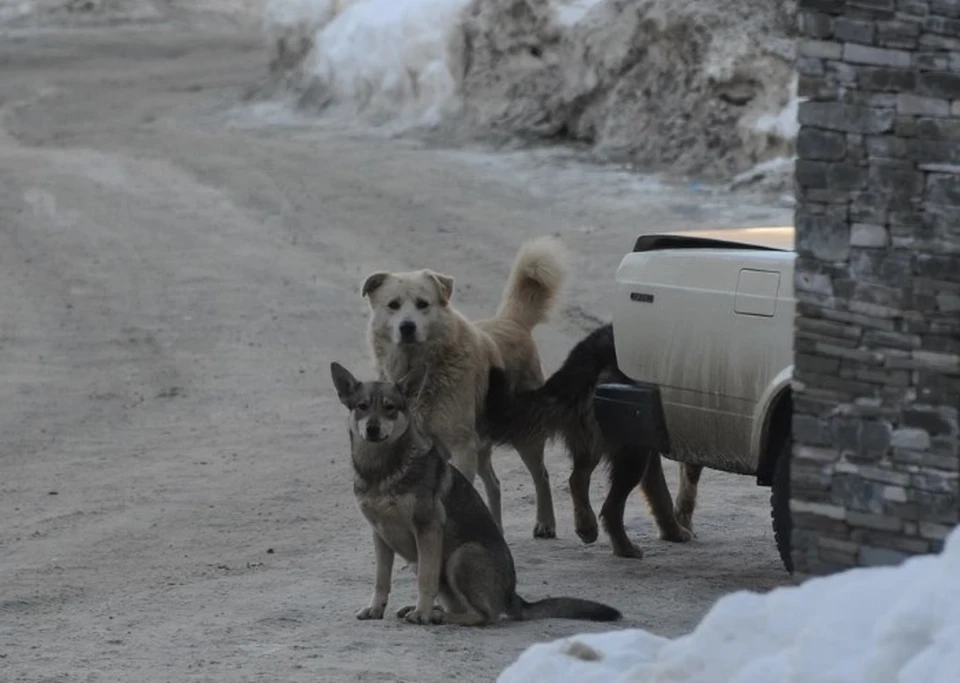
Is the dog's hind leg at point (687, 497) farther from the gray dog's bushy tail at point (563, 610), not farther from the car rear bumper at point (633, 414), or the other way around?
the gray dog's bushy tail at point (563, 610)

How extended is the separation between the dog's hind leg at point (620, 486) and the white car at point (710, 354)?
1.27 ft

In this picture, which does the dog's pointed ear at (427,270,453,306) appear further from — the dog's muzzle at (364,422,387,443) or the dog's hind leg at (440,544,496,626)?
the dog's hind leg at (440,544,496,626)

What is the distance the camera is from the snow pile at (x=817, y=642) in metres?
5.12

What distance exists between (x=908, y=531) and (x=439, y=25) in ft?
68.0

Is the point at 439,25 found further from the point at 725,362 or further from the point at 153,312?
the point at 725,362

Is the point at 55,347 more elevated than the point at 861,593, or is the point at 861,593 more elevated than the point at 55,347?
the point at 861,593

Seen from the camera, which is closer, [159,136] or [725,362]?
[725,362]

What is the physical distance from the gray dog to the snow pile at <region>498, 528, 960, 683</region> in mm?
2345

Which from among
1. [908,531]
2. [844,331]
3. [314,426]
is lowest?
[314,426]

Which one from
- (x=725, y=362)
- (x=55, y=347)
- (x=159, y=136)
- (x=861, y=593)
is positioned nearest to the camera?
(x=861, y=593)

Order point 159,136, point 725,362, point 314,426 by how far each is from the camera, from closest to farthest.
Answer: point 725,362
point 314,426
point 159,136

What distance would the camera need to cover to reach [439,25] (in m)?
26.4

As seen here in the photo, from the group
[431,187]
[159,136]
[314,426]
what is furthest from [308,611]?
[159,136]

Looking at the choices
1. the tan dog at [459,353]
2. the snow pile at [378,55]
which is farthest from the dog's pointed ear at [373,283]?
the snow pile at [378,55]
